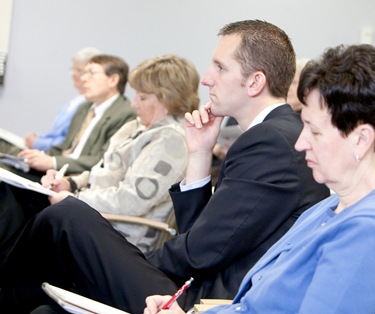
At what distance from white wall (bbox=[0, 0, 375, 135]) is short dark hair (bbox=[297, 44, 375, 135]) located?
13.9 ft

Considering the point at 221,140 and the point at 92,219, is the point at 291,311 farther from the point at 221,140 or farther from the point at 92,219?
the point at 221,140

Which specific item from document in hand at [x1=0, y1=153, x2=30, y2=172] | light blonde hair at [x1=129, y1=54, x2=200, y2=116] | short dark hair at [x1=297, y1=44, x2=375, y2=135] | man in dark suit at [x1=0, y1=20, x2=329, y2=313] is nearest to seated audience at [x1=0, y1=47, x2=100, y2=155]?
document in hand at [x1=0, y1=153, x2=30, y2=172]

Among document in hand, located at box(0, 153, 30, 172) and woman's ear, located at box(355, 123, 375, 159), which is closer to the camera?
woman's ear, located at box(355, 123, 375, 159)

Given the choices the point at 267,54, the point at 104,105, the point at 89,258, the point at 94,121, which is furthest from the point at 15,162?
the point at 267,54

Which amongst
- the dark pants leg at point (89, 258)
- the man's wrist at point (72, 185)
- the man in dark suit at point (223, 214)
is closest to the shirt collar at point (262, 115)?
the man in dark suit at point (223, 214)

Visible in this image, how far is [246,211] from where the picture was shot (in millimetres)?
2053

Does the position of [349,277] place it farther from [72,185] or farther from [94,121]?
[94,121]

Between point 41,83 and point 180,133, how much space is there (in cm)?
325

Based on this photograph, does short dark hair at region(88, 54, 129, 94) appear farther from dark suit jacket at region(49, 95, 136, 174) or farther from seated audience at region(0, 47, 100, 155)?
seated audience at region(0, 47, 100, 155)

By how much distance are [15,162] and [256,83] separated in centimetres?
195

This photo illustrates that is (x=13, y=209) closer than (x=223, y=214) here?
No

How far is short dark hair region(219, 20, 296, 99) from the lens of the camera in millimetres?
2297

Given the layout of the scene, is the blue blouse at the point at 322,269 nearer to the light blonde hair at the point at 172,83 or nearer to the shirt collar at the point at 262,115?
the shirt collar at the point at 262,115

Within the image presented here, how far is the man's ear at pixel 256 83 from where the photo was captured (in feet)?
7.49
